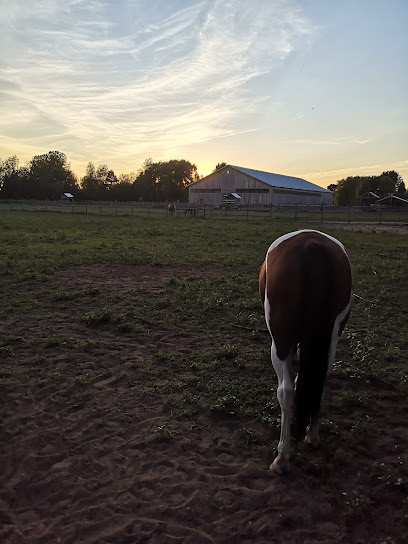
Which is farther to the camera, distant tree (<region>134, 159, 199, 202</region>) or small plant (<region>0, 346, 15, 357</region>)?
distant tree (<region>134, 159, 199, 202</region>)

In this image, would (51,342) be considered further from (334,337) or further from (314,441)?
(334,337)

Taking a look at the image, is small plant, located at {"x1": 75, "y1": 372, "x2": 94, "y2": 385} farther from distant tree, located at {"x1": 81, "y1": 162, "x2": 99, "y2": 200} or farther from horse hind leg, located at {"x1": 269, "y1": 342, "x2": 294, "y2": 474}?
distant tree, located at {"x1": 81, "y1": 162, "x2": 99, "y2": 200}

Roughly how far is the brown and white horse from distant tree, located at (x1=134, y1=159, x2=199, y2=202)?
70130 millimetres

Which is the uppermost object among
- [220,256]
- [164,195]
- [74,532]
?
[164,195]

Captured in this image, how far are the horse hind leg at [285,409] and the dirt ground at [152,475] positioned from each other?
88 millimetres

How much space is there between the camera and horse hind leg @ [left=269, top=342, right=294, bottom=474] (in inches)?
103

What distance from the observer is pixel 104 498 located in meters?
2.40

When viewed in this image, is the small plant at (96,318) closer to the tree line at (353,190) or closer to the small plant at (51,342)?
the small plant at (51,342)

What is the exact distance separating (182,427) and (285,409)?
3.06 feet

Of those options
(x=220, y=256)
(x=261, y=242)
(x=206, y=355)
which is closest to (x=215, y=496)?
(x=206, y=355)

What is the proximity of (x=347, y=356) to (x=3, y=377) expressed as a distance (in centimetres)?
385

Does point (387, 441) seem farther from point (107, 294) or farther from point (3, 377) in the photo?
point (107, 294)

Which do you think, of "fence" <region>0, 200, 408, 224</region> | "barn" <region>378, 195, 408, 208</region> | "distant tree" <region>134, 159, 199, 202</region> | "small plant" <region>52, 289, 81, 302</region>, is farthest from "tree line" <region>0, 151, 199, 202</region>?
"small plant" <region>52, 289, 81, 302</region>

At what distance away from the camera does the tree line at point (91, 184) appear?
67.2 meters
